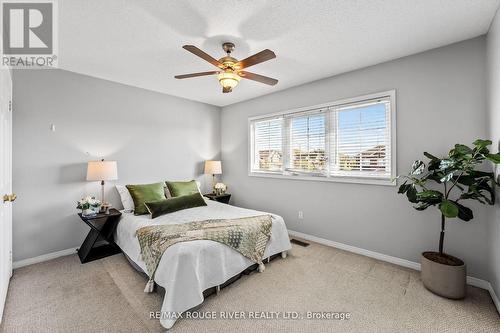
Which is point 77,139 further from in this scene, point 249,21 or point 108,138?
point 249,21

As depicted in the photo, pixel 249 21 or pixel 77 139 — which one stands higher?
pixel 249 21

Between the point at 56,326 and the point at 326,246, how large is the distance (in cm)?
320

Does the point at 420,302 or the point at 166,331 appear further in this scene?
the point at 420,302

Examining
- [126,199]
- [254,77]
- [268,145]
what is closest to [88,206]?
[126,199]

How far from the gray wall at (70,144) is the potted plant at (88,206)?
0.39 meters

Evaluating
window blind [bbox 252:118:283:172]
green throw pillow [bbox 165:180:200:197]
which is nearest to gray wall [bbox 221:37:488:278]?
window blind [bbox 252:118:283:172]

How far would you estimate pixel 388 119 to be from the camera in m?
2.91

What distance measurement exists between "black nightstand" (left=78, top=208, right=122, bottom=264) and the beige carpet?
0.20 meters

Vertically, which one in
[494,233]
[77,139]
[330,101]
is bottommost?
[494,233]

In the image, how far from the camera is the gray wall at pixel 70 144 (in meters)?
2.83

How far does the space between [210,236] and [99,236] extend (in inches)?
68.2

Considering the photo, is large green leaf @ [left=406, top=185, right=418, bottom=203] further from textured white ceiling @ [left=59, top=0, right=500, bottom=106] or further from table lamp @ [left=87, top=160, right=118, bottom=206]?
table lamp @ [left=87, top=160, right=118, bottom=206]

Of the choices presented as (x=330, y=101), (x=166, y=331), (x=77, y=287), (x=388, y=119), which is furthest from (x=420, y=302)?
(x=77, y=287)

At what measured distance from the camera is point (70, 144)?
10.4 ft
